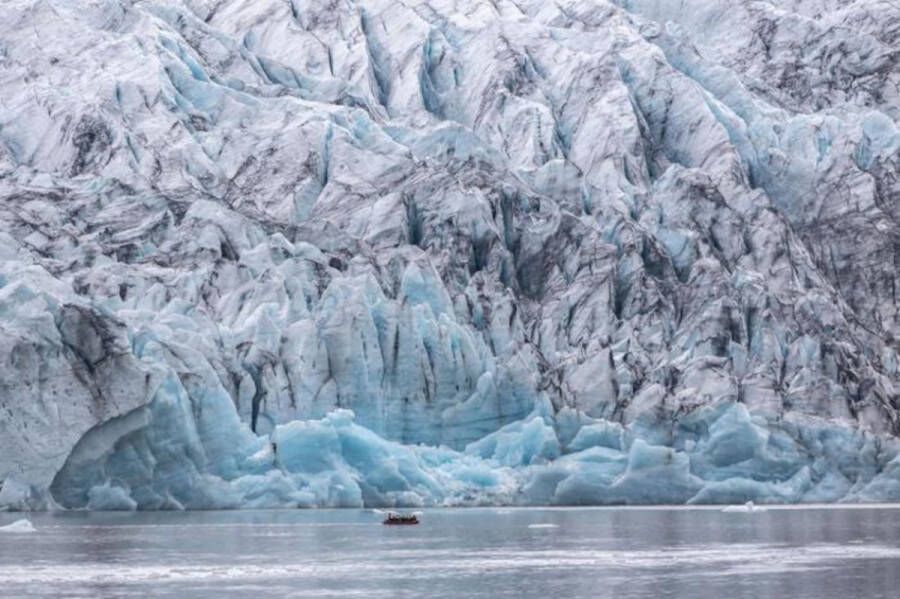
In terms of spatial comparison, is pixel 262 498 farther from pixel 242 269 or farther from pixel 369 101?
pixel 369 101

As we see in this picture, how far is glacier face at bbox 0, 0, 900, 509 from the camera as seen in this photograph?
3966cm

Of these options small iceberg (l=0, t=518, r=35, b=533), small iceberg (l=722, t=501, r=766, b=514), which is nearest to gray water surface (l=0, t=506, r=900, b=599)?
small iceberg (l=0, t=518, r=35, b=533)

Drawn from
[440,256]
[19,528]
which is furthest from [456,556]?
[440,256]

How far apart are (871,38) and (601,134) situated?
1727 cm

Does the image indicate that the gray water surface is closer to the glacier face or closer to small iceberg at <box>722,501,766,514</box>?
small iceberg at <box>722,501,766,514</box>

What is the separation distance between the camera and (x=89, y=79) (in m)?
56.8

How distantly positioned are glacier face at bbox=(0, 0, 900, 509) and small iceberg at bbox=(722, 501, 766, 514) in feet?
2.82

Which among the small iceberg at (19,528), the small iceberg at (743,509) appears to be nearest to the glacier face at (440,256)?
the small iceberg at (743,509)

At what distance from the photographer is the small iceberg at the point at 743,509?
1671 inches

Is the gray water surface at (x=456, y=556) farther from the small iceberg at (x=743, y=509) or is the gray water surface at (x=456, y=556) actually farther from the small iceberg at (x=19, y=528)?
the small iceberg at (x=743, y=509)

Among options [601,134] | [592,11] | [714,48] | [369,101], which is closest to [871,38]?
[714,48]

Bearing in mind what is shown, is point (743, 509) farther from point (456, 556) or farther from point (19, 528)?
point (19, 528)

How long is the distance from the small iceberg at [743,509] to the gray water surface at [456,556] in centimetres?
85

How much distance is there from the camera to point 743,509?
43812 millimetres
